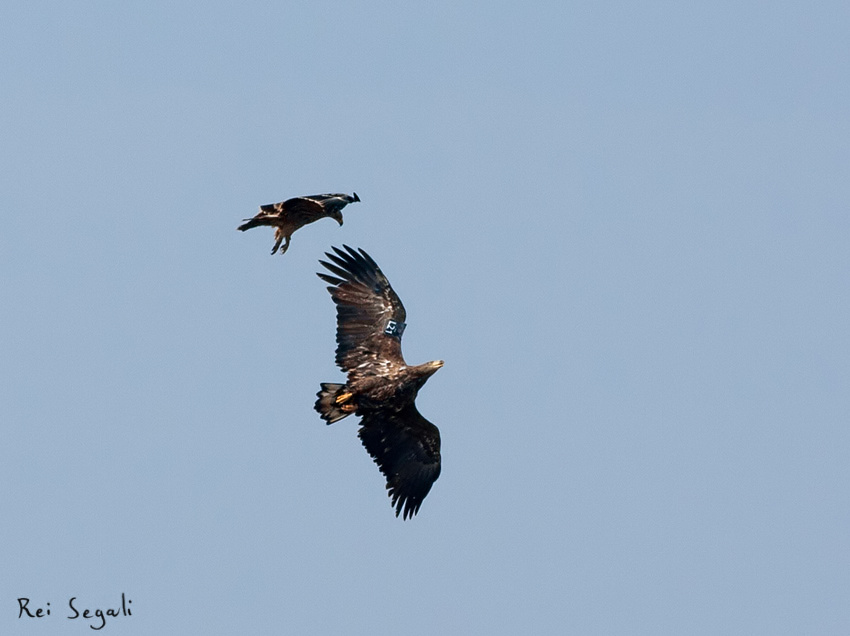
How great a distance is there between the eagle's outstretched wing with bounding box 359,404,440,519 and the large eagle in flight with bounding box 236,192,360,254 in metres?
4.27

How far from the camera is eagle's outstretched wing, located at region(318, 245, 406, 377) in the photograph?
3406 cm

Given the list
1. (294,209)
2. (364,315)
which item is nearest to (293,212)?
(294,209)

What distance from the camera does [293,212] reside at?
33.2 metres

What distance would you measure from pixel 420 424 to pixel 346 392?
1842 mm

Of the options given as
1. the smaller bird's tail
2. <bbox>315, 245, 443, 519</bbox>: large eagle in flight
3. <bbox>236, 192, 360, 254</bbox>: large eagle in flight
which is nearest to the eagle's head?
<bbox>315, 245, 443, 519</bbox>: large eagle in flight

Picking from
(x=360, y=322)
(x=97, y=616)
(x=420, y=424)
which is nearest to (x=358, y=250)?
(x=360, y=322)

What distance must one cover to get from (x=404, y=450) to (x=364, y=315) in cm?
310

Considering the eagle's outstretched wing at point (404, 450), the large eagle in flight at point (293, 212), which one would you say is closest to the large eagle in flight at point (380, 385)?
the eagle's outstretched wing at point (404, 450)

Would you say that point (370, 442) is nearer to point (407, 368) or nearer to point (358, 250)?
point (407, 368)

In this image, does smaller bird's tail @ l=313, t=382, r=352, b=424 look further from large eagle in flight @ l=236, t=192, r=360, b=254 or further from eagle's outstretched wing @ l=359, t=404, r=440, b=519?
large eagle in flight @ l=236, t=192, r=360, b=254

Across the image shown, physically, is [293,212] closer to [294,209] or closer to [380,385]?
[294,209]

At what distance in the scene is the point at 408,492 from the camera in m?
34.6

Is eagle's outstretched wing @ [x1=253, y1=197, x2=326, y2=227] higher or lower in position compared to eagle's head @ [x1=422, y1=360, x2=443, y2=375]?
higher

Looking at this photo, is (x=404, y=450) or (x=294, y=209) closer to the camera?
(x=294, y=209)
